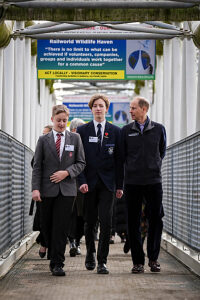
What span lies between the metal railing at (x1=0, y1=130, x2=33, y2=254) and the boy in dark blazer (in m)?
0.42

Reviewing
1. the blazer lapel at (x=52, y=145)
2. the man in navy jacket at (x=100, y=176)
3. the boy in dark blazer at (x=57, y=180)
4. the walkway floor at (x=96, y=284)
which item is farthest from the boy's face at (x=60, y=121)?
the walkway floor at (x=96, y=284)

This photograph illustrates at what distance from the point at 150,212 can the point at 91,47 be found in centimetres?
1216

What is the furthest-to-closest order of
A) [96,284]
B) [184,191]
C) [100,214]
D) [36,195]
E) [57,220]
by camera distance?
[184,191]
[100,214]
[57,220]
[36,195]
[96,284]

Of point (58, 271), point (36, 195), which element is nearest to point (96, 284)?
point (58, 271)

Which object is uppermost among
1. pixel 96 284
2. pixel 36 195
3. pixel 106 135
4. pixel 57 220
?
pixel 106 135

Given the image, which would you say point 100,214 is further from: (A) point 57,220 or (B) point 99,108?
(B) point 99,108

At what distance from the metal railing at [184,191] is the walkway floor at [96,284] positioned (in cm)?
51

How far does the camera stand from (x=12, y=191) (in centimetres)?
956

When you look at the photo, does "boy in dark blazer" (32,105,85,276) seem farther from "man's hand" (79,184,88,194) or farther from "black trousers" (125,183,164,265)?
"black trousers" (125,183,164,265)

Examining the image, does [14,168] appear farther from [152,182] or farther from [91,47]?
[91,47]

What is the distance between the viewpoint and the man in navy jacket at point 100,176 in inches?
324

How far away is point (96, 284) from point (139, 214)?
136cm

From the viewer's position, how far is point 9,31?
14883 millimetres

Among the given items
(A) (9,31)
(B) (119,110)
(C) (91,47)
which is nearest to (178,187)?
(A) (9,31)
